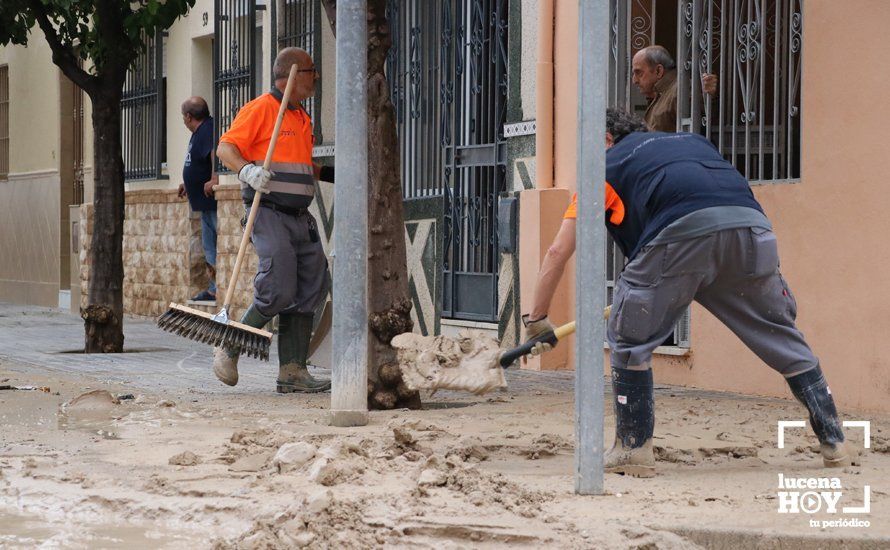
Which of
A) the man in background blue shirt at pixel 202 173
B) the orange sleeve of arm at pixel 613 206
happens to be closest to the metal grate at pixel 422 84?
the man in background blue shirt at pixel 202 173

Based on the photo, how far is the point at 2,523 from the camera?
529 cm

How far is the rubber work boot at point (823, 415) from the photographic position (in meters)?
5.99

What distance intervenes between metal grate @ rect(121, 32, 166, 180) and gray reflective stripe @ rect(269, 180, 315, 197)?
29.7 ft

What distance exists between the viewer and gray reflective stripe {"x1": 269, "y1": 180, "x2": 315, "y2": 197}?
895cm

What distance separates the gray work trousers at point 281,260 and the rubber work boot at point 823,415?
3756 mm

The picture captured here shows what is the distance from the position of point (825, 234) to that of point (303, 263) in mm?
Answer: 3086

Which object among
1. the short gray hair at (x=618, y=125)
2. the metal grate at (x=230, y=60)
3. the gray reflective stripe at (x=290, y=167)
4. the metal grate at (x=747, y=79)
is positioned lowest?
the gray reflective stripe at (x=290, y=167)

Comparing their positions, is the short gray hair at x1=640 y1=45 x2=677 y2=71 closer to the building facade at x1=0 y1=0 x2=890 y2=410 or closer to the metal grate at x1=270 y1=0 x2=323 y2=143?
the building facade at x1=0 y1=0 x2=890 y2=410

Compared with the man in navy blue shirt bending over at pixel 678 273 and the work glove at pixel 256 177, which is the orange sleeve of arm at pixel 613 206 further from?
the work glove at pixel 256 177

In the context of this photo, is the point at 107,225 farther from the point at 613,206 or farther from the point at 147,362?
the point at 613,206

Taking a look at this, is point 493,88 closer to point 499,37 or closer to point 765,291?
point 499,37

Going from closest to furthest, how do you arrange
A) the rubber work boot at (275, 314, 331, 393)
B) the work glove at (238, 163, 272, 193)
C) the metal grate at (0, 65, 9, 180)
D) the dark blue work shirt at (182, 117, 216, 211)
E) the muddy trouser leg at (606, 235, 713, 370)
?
1. the muddy trouser leg at (606, 235, 713, 370)
2. the work glove at (238, 163, 272, 193)
3. the rubber work boot at (275, 314, 331, 393)
4. the dark blue work shirt at (182, 117, 216, 211)
5. the metal grate at (0, 65, 9, 180)

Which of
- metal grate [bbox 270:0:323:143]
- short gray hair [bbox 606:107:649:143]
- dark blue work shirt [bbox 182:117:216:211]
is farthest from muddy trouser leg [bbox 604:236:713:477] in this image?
dark blue work shirt [bbox 182:117:216:211]

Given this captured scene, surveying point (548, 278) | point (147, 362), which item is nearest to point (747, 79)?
point (548, 278)
